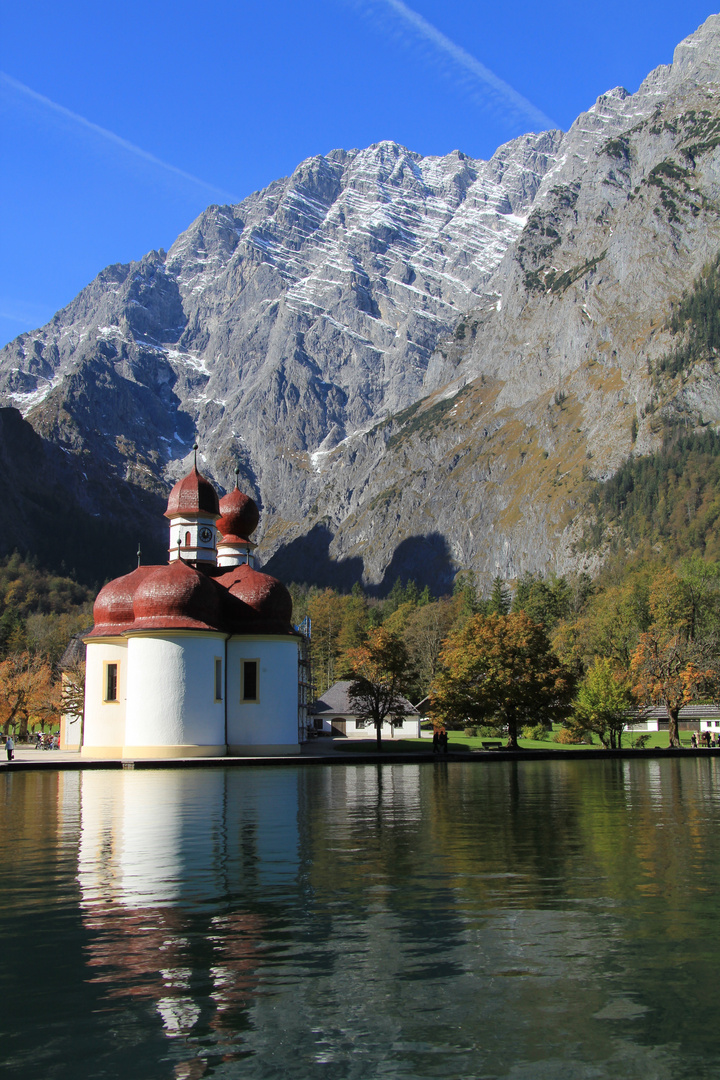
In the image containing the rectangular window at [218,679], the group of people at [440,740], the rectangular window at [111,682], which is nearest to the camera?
the group of people at [440,740]

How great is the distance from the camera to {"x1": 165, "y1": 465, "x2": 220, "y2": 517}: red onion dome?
6216 centimetres

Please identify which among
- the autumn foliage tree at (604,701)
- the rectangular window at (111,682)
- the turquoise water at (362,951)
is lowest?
the turquoise water at (362,951)

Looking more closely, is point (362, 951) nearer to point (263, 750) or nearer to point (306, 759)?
point (306, 759)

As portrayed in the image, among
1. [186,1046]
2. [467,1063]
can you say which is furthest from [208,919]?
[467,1063]

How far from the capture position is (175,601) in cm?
5381

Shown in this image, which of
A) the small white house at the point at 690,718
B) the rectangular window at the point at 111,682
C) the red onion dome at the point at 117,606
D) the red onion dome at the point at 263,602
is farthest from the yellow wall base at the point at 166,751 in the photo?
the small white house at the point at 690,718

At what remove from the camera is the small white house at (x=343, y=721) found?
9175 centimetres

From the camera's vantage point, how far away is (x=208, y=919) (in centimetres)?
1105

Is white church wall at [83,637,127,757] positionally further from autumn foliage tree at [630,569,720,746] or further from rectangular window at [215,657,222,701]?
autumn foliage tree at [630,569,720,746]

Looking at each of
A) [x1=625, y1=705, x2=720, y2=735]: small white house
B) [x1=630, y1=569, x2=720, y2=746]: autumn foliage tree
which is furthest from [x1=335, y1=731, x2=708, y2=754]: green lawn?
[x1=630, y1=569, x2=720, y2=746]: autumn foliage tree

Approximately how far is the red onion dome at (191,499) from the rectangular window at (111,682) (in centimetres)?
1009

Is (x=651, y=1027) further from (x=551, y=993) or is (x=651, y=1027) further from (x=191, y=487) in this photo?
(x=191, y=487)

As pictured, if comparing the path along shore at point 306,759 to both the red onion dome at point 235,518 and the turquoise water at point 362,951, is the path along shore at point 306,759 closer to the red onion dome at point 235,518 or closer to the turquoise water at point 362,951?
the red onion dome at point 235,518

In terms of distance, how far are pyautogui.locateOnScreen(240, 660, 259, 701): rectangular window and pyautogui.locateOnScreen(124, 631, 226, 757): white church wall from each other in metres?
3.25
